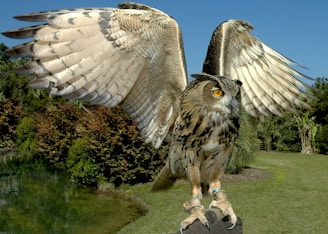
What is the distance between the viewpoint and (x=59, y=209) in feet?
36.7

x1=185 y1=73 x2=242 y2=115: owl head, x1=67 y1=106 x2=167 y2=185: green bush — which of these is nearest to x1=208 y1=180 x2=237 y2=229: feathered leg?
x1=185 y1=73 x2=242 y2=115: owl head

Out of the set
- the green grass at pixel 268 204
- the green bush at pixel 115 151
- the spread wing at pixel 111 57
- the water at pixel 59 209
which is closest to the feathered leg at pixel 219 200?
the spread wing at pixel 111 57

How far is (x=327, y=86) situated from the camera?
19.7m

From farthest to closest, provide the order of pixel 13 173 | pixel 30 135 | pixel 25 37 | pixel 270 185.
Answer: pixel 30 135 < pixel 13 173 < pixel 270 185 < pixel 25 37

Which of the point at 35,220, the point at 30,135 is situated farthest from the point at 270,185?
the point at 30,135

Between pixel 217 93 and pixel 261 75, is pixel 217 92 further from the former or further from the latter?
pixel 261 75

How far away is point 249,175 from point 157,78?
36.6 ft

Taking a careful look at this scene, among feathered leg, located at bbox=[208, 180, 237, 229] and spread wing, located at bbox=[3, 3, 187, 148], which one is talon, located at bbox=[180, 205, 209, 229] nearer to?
A: feathered leg, located at bbox=[208, 180, 237, 229]

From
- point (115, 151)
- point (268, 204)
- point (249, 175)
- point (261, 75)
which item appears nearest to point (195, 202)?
point (261, 75)

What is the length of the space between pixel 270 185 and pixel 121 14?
33.1 ft

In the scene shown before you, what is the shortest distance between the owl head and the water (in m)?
6.92

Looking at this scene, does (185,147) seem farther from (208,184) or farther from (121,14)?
(121,14)

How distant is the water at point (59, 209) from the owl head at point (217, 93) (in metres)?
6.92

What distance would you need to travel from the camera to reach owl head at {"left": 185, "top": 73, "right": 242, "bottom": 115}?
2.54m
